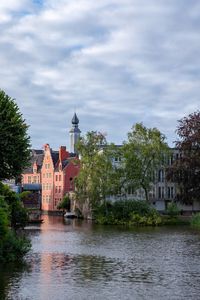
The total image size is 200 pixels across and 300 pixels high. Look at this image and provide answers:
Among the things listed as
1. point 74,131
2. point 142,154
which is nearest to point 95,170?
point 142,154

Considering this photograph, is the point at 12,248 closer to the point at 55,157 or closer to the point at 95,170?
the point at 95,170

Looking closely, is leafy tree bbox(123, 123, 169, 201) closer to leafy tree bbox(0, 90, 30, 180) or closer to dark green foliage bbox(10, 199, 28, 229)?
dark green foliage bbox(10, 199, 28, 229)

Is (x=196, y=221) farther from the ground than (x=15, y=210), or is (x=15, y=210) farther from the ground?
(x=15, y=210)

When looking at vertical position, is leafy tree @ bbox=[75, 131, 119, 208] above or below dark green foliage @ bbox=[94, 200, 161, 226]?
above

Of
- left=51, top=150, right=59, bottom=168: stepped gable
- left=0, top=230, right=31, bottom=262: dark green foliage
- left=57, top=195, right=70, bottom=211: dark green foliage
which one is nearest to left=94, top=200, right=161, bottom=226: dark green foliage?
left=57, top=195, right=70, bottom=211: dark green foliage

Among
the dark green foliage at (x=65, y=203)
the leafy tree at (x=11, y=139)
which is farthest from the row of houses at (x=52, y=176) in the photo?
the leafy tree at (x=11, y=139)

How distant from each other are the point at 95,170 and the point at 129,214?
1010 cm

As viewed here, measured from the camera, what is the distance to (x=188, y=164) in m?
92.6

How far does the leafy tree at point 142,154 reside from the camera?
9625 cm

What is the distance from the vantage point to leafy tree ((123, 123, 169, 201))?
96.2m

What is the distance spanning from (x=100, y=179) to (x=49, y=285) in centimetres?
6728

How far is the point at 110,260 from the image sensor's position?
40.8 metres

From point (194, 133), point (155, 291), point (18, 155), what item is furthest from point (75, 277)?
point (194, 133)

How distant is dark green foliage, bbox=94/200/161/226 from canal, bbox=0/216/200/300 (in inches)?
1355
